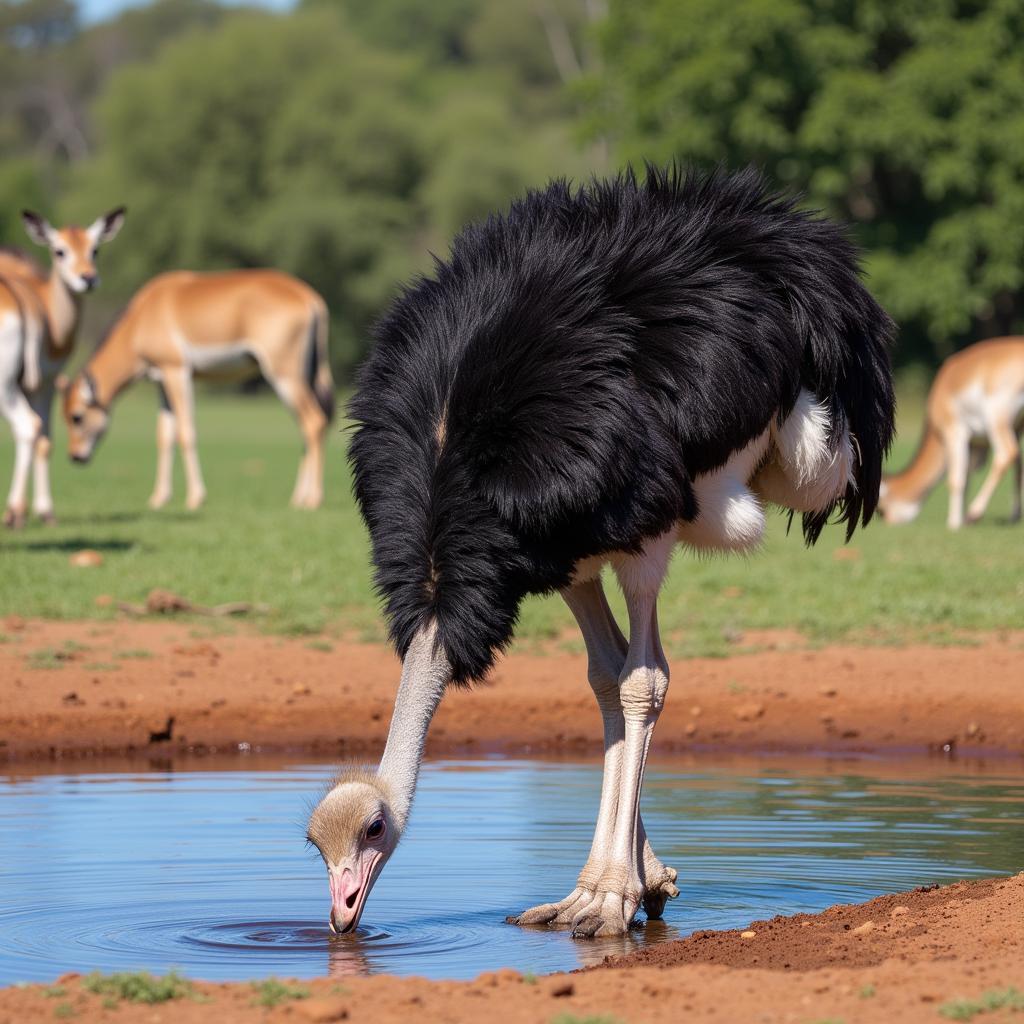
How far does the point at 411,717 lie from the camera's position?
543cm

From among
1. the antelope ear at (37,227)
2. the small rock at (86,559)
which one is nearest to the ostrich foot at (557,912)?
the small rock at (86,559)

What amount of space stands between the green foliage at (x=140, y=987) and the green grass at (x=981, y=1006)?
1.75 m

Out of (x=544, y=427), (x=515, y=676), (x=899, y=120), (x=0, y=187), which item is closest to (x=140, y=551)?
(x=515, y=676)

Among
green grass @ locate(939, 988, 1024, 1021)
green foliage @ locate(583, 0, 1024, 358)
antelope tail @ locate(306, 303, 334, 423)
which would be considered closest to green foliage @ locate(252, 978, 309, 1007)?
green grass @ locate(939, 988, 1024, 1021)

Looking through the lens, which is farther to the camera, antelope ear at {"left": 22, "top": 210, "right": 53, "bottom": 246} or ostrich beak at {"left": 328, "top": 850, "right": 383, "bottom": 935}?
antelope ear at {"left": 22, "top": 210, "right": 53, "bottom": 246}

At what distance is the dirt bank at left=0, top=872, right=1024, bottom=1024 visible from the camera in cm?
430

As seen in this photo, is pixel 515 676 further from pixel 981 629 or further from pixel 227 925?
pixel 227 925

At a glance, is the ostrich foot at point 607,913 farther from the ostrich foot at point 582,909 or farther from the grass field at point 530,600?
the grass field at point 530,600

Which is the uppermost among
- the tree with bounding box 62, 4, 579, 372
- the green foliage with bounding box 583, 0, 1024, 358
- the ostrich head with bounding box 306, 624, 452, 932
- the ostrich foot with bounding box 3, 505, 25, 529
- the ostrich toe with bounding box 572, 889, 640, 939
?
the tree with bounding box 62, 4, 579, 372

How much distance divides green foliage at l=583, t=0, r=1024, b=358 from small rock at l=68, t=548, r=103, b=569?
26.8m

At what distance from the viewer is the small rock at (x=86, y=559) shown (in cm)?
1334

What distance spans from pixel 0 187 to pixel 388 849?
72.2 meters

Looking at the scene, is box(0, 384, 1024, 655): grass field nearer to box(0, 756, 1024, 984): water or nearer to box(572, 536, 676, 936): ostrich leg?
box(0, 756, 1024, 984): water

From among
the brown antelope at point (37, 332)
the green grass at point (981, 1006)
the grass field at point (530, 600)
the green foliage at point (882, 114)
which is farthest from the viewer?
the green foliage at point (882, 114)
